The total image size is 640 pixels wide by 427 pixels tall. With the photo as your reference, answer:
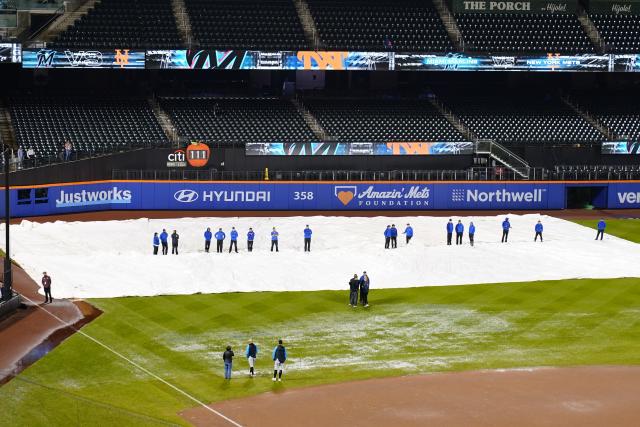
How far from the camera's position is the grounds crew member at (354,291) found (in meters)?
42.0

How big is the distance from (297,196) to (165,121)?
11.0m

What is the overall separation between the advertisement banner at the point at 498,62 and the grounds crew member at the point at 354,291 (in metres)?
31.0

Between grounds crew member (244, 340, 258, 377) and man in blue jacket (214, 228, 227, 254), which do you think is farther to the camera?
man in blue jacket (214, 228, 227, 254)

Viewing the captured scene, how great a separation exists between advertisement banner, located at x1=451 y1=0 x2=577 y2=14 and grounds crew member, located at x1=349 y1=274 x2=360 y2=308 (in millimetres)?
39331

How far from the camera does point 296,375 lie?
3319 cm

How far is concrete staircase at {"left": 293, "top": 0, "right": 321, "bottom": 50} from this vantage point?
233 feet

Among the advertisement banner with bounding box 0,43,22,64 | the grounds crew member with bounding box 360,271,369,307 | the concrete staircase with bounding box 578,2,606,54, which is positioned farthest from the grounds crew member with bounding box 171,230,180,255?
the concrete staircase with bounding box 578,2,606,54

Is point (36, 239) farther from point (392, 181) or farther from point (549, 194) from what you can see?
point (549, 194)

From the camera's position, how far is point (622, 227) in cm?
6122

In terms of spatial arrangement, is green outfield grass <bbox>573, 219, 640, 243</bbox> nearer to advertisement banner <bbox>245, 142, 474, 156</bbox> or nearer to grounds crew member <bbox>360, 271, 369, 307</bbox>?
advertisement banner <bbox>245, 142, 474, 156</bbox>

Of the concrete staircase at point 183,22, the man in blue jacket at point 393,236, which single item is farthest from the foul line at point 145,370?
the concrete staircase at point 183,22

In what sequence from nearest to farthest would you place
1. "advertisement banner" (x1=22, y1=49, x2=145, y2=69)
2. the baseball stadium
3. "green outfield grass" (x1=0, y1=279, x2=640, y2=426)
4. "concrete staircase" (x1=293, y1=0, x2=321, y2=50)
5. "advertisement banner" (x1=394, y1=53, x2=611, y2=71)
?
"green outfield grass" (x1=0, y1=279, x2=640, y2=426) < the baseball stadium < "advertisement banner" (x1=22, y1=49, x2=145, y2=69) < "advertisement banner" (x1=394, y1=53, x2=611, y2=71) < "concrete staircase" (x1=293, y1=0, x2=321, y2=50)

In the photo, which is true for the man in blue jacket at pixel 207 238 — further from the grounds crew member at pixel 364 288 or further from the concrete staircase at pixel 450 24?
the concrete staircase at pixel 450 24

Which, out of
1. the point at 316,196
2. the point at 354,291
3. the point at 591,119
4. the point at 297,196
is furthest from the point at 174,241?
the point at 591,119
